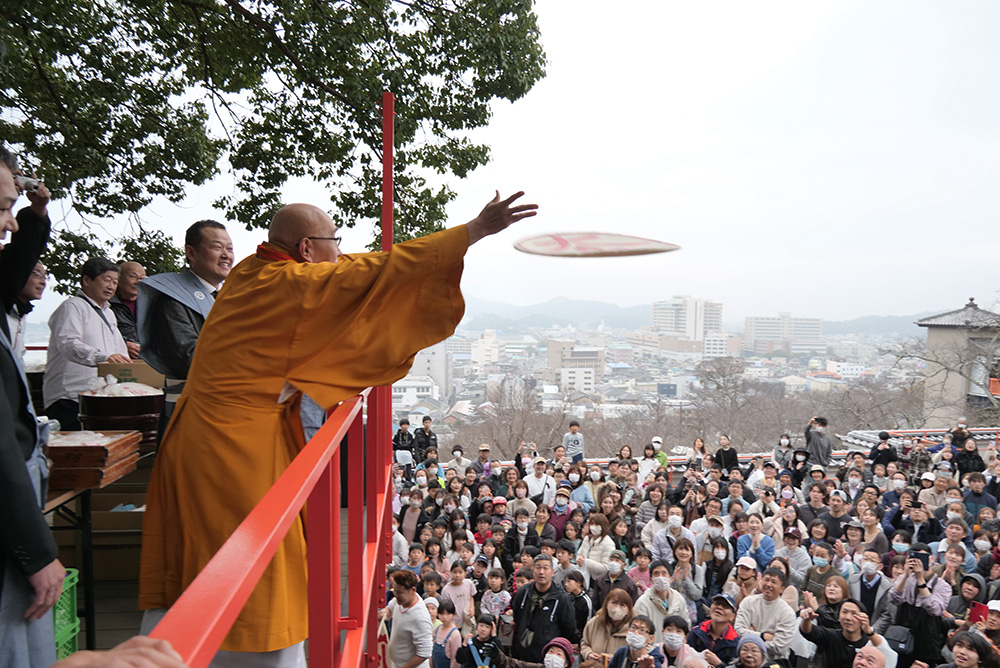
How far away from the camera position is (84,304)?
4199mm

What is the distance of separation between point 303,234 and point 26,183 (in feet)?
2.29

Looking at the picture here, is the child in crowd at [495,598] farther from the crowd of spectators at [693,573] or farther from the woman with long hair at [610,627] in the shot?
the woman with long hair at [610,627]

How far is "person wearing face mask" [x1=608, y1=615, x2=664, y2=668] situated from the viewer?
5.41m

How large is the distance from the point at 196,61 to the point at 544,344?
127 feet

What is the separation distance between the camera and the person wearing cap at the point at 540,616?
6.22m

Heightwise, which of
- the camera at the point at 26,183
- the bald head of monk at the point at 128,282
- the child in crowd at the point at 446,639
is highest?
the camera at the point at 26,183

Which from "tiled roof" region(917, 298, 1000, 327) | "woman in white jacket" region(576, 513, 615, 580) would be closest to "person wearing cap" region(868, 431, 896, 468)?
"woman in white jacket" region(576, 513, 615, 580)

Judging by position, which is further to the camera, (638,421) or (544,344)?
(544,344)

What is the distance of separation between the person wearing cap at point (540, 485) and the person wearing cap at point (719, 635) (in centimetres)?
406

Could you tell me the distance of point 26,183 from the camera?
1.86 metres

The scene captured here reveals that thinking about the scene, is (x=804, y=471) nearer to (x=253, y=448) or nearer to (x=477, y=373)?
(x=253, y=448)

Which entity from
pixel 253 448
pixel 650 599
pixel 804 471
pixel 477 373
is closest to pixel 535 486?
pixel 650 599

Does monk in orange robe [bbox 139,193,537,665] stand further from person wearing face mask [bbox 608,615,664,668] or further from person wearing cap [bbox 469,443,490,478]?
person wearing cap [bbox 469,443,490,478]

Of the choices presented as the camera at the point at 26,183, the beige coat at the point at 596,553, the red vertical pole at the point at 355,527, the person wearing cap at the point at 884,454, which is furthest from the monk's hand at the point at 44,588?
the person wearing cap at the point at 884,454
